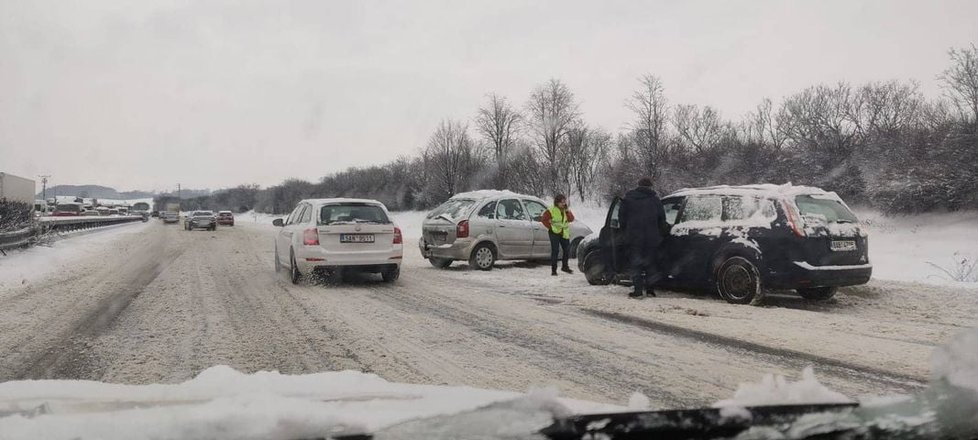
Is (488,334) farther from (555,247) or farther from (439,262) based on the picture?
(439,262)

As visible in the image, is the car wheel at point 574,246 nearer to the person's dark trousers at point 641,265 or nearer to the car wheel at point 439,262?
the car wheel at point 439,262

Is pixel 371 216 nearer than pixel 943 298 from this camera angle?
No

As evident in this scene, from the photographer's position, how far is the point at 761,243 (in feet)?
23.9

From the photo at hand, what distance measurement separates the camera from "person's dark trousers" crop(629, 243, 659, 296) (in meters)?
8.12

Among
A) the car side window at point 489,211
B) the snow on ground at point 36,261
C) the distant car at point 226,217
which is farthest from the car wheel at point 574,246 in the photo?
the distant car at point 226,217

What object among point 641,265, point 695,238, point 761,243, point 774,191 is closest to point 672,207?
point 695,238

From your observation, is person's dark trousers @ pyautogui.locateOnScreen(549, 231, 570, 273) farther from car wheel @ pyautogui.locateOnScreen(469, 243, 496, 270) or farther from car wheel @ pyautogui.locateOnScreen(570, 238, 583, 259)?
car wheel @ pyautogui.locateOnScreen(570, 238, 583, 259)

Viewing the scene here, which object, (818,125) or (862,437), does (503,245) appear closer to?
(862,437)

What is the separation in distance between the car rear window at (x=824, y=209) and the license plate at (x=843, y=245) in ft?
0.89

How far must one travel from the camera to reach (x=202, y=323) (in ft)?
20.1

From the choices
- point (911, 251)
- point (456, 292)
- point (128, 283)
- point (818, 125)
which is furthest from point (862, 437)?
point (818, 125)

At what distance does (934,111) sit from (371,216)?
13817 mm

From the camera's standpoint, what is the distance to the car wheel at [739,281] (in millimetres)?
7332

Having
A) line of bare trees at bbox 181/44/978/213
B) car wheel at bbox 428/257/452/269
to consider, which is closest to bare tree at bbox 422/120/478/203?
line of bare trees at bbox 181/44/978/213
